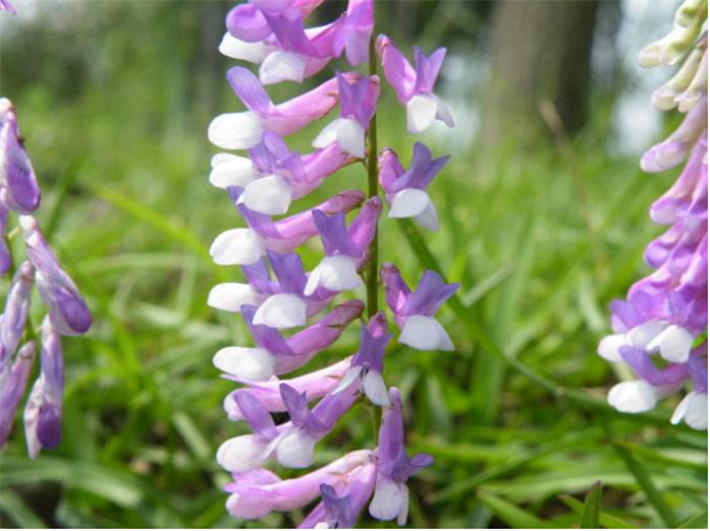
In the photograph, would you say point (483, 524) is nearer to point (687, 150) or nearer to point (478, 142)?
point (687, 150)

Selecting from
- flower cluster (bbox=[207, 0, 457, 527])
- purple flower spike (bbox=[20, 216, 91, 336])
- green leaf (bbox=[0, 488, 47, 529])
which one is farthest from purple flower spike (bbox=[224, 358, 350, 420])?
green leaf (bbox=[0, 488, 47, 529])

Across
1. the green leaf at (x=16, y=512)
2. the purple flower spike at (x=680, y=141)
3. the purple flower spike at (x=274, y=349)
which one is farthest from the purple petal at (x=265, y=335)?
the green leaf at (x=16, y=512)

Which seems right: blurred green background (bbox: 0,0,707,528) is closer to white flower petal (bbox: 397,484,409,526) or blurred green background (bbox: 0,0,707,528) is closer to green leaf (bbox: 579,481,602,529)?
green leaf (bbox: 579,481,602,529)

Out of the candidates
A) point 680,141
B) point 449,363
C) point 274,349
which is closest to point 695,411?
point 680,141

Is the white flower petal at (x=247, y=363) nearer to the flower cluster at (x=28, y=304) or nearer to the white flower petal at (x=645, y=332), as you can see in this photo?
the flower cluster at (x=28, y=304)

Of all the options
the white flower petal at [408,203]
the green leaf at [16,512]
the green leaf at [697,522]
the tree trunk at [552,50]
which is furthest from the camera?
the tree trunk at [552,50]

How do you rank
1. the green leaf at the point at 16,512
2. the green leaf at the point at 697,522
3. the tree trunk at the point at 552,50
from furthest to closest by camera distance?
the tree trunk at the point at 552,50 → the green leaf at the point at 16,512 → the green leaf at the point at 697,522

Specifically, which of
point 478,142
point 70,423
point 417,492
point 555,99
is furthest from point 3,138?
point 555,99

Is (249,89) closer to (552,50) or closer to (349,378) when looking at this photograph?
(349,378)
